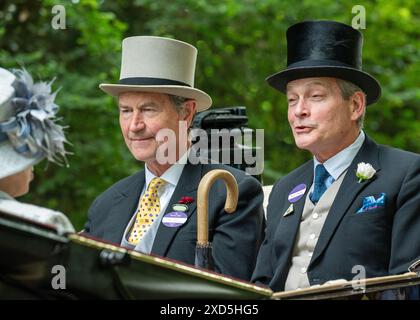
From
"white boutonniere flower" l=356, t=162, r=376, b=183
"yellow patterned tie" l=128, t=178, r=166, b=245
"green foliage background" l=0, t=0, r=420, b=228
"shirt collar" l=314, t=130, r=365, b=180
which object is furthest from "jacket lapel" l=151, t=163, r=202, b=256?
"green foliage background" l=0, t=0, r=420, b=228

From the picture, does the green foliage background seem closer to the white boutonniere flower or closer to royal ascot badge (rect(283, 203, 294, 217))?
royal ascot badge (rect(283, 203, 294, 217))

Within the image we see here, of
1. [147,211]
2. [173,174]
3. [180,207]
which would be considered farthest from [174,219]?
[173,174]

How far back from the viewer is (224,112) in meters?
5.30

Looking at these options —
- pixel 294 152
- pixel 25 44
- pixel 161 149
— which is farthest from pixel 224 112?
pixel 294 152

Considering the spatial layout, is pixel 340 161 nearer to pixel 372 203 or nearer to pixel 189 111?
pixel 372 203

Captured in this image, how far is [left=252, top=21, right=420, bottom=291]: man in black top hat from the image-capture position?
3.88 meters

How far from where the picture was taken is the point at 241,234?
4.36m

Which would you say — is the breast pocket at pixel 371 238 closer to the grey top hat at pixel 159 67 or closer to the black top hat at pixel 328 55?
the black top hat at pixel 328 55

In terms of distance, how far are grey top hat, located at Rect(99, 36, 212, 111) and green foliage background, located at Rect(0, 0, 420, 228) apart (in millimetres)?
3459

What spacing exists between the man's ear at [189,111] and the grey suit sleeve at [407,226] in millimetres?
1364

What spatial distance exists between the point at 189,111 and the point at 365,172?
3.90 ft
